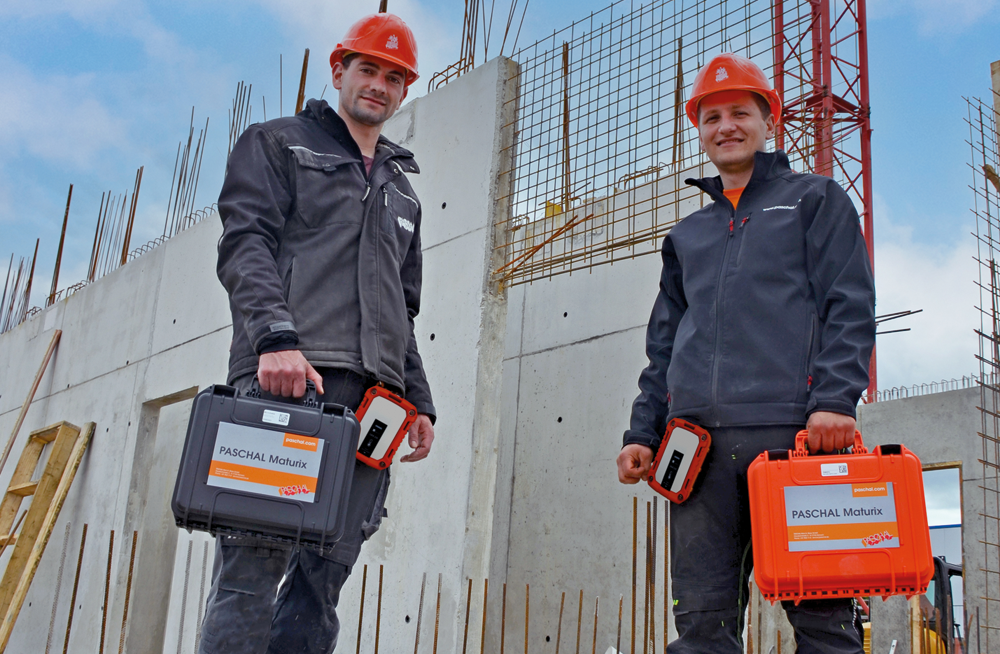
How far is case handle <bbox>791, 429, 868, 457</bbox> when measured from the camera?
4.44 ft

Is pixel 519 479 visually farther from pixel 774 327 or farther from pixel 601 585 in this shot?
pixel 774 327

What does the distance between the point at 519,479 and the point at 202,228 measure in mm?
2615

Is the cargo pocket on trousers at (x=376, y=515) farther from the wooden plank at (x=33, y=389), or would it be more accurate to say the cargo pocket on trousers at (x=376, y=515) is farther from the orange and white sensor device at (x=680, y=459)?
the wooden plank at (x=33, y=389)

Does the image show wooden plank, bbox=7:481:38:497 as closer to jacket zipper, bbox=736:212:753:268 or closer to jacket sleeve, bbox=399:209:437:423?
jacket sleeve, bbox=399:209:437:423

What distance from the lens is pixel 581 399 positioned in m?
4.57

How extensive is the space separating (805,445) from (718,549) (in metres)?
0.22

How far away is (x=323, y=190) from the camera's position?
5.18 feet

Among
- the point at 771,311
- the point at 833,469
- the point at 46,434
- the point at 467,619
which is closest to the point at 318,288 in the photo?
the point at 771,311

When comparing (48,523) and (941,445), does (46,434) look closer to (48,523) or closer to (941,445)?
(48,523)

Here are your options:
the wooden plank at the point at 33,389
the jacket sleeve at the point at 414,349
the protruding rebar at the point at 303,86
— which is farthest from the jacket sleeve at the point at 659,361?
the wooden plank at the point at 33,389

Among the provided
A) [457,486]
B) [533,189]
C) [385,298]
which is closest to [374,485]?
[385,298]

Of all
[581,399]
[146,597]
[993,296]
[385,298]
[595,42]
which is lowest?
[146,597]

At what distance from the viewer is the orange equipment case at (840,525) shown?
50.2 inches

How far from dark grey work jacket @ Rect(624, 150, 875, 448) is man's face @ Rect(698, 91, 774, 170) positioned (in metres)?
0.04
